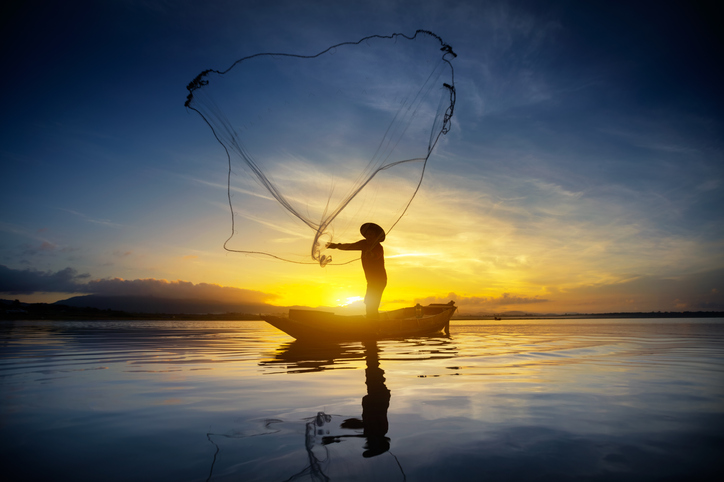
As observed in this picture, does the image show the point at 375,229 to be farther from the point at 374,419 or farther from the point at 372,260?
the point at 374,419

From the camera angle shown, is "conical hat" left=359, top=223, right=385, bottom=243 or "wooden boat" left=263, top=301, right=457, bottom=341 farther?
"conical hat" left=359, top=223, right=385, bottom=243

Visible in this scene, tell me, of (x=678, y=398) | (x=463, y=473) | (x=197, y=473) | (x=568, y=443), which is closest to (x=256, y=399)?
(x=197, y=473)

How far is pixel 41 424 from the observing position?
457 cm

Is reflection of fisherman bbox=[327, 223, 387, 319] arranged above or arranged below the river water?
above

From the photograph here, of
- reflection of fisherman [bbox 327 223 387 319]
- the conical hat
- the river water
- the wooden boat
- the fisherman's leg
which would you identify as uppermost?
the conical hat

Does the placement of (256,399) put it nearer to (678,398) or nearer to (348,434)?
(348,434)

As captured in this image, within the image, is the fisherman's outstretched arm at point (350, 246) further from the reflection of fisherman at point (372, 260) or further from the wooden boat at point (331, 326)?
the wooden boat at point (331, 326)

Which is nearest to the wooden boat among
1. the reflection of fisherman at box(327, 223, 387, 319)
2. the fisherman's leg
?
the fisherman's leg

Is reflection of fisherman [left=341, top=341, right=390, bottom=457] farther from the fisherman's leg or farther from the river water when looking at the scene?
the fisherman's leg

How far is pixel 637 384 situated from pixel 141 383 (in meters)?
9.78

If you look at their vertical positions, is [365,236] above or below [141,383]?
above

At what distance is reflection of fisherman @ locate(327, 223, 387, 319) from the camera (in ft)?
54.5

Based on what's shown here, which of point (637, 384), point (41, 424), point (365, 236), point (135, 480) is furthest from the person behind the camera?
point (365, 236)

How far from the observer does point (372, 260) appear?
666 inches
